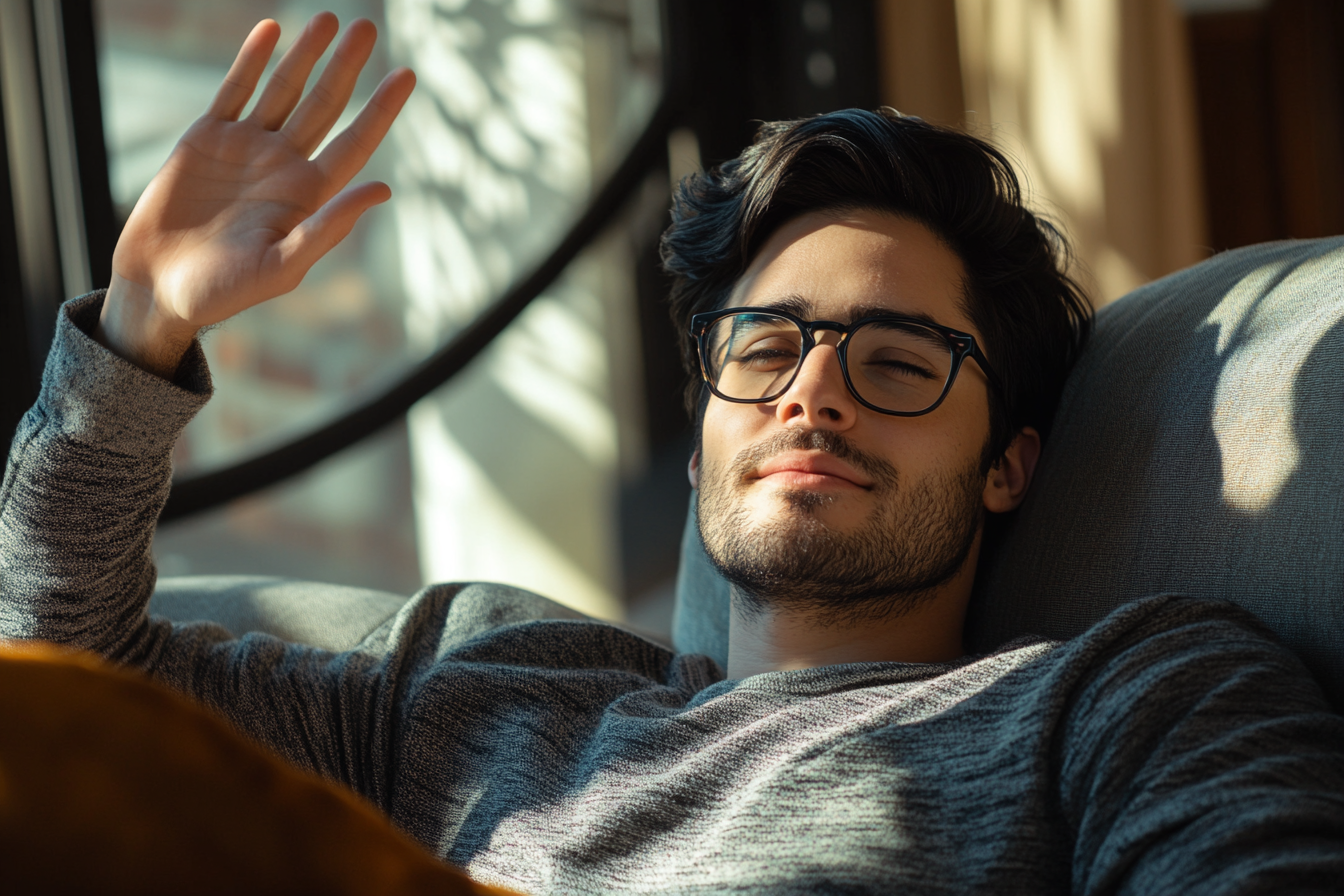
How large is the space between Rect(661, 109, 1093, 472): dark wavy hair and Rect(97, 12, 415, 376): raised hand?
1.50 ft

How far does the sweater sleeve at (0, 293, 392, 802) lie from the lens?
3.56 ft

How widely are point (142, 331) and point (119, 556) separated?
0.78 feet

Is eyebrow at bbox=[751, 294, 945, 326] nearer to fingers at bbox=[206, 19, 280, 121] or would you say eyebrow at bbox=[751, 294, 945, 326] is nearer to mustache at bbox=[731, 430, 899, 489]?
mustache at bbox=[731, 430, 899, 489]

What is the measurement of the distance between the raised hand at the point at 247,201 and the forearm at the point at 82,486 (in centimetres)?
4

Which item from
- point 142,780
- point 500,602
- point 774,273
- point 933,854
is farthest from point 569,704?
point 142,780

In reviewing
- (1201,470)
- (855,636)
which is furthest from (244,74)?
(1201,470)

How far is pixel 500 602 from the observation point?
4.45 ft

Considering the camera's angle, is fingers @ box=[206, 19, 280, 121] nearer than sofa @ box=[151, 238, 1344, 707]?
No

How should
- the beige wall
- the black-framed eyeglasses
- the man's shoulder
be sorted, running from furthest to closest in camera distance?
the beige wall → the black-framed eyeglasses → the man's shoulder

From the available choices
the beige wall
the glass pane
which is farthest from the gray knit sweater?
the glass pane

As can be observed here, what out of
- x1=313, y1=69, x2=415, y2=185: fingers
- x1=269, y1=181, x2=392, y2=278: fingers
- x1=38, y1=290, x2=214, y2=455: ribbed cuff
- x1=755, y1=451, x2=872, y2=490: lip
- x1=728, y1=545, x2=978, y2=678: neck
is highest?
x1=313, y1=69, x2=415, y2=185: fingers

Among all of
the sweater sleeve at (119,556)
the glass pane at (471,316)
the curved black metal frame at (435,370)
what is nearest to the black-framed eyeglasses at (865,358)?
the sweater sleeve at (119,556)

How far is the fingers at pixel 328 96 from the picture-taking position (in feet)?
3.92

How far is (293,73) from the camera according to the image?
3.91 ft
